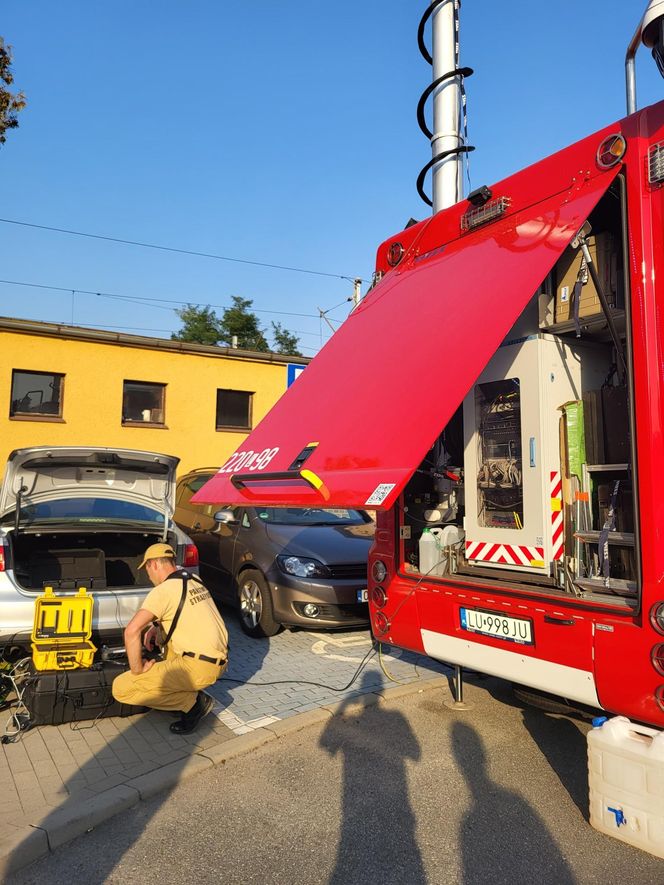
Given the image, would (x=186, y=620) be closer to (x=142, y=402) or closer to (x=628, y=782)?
(x=628, y=782)

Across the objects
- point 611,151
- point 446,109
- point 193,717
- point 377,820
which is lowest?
point 377,820

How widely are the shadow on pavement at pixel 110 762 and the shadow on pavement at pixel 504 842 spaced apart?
162 centimetres

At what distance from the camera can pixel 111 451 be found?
5.28 m

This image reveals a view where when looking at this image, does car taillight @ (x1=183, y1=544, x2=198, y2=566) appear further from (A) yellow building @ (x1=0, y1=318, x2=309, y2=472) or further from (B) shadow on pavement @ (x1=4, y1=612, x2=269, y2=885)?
(A) yellow building @ (x1=0, y1=318, x2=309, y2=472)

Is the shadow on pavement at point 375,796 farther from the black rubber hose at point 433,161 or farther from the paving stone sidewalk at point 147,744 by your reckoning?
the black rubber hose at point 433,161

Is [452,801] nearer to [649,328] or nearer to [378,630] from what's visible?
[378,630]

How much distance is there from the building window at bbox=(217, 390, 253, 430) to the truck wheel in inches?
345

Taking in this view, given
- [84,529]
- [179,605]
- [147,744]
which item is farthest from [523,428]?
[84,529]

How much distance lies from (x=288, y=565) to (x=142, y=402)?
363 inches

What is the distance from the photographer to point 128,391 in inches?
575

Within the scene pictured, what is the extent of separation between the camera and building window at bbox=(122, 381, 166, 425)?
1459 cm

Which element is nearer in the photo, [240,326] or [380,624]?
[380,624]

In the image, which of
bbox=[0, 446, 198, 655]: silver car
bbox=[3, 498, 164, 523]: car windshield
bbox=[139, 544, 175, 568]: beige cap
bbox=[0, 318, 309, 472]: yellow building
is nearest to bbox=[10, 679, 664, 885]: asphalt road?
bbox=[139, 544, 175, 568]: beige cap

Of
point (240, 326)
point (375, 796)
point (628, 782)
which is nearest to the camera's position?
point (628, 782)
